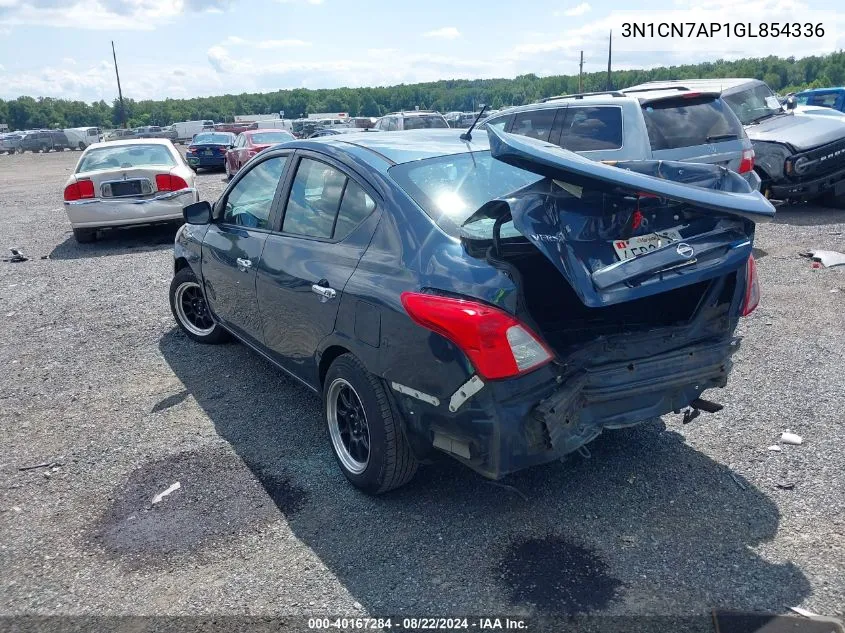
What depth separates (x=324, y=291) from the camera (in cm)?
371

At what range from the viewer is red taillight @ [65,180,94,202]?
10.4 metres

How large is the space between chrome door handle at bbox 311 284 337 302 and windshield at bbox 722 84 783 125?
30.0 feet

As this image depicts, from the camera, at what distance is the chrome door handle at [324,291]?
12.0ft

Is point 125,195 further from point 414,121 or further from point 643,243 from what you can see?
point 414,121

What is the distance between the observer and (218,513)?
3648mm

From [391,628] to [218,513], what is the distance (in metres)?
1.28

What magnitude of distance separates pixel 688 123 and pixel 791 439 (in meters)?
4.90

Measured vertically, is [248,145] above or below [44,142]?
below

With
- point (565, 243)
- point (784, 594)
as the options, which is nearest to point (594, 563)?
point (784, 594)

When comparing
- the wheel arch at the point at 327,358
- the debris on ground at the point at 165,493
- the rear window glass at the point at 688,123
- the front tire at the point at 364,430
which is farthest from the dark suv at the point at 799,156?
the debris on ground at the point at 165,493

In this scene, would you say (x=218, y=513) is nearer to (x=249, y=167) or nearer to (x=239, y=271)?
(x=239, y=271)

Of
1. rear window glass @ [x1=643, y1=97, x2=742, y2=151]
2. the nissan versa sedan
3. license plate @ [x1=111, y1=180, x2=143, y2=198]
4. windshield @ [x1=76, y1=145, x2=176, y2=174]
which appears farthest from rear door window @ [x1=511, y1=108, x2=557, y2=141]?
license plate @ [x1=111, y1=180, x2=143, y2=198]

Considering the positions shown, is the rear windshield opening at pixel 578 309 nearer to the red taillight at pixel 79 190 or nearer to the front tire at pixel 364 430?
the front tire at pixel 364 430

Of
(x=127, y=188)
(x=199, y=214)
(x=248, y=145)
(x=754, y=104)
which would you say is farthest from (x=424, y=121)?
(x=199, y=214)
